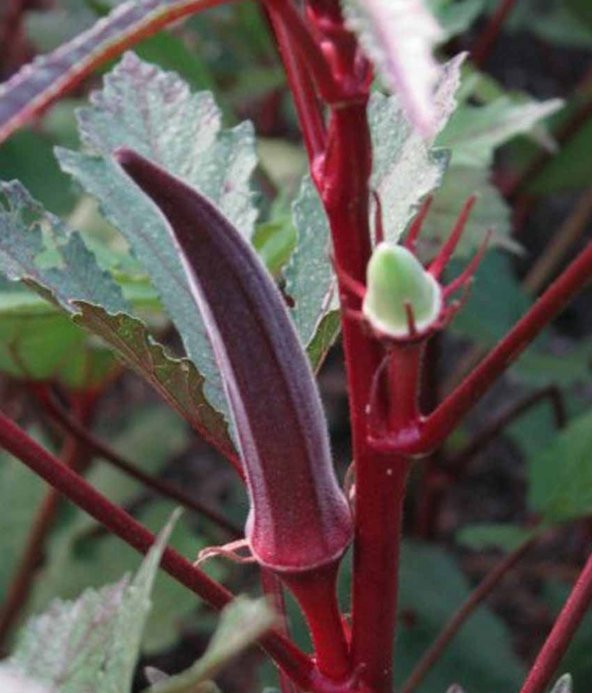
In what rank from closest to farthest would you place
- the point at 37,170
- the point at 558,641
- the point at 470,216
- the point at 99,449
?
the point at 558,641 → the point at 99,449 → the point at 470,216 → the point at 37,170

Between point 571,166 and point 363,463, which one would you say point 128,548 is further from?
point 363,463

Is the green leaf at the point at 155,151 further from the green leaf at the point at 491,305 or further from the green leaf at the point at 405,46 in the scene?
the green leaf at the point at 491,305

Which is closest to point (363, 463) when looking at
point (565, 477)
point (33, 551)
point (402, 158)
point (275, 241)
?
point (402, 158)

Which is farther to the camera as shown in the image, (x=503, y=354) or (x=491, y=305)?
(x=491, y=305)

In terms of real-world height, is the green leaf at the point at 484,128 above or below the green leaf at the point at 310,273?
Result: below

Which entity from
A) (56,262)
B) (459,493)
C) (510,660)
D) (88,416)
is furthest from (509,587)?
(56,262)

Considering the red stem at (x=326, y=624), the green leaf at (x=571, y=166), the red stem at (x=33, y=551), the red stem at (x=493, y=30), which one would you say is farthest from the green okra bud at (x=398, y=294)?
the green leaf at (x=571, y=166)

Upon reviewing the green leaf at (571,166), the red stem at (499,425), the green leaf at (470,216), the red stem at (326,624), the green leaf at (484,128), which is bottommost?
the red stem at (499,425)
